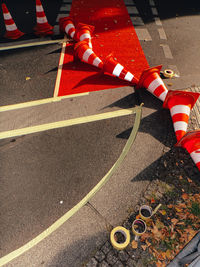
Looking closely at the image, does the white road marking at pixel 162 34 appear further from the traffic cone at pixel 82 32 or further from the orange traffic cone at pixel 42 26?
the orange traffic cone at pixel 42 26

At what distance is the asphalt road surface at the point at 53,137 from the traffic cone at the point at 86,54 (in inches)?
36.3

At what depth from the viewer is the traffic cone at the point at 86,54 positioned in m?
5.98

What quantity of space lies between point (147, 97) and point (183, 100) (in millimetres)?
1112

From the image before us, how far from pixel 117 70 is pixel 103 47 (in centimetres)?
193

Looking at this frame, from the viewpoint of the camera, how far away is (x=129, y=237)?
328cm

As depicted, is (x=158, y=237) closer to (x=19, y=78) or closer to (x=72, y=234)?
(x=72, y=234)

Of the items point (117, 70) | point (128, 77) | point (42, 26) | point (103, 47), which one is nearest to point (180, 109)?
point (128, 77)

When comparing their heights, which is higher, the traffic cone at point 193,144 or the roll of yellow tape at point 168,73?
the roll of yellow tape at point 168,73

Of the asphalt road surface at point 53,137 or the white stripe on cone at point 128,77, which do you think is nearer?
the asphalt road surface at point 53,137

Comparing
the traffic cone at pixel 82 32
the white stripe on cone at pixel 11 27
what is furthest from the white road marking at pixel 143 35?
the white stripe on cone at pixel 11 27

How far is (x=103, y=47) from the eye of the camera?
702 cm

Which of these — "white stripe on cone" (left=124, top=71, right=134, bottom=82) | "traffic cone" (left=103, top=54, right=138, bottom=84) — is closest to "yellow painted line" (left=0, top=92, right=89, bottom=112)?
"traffic cone" (left=103, top=54, right=138, bottom=84)

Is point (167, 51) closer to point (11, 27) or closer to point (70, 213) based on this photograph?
point (11, 27)

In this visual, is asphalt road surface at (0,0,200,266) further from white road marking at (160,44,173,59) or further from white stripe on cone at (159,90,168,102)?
white stripe on cone at (159,90,168,102)
